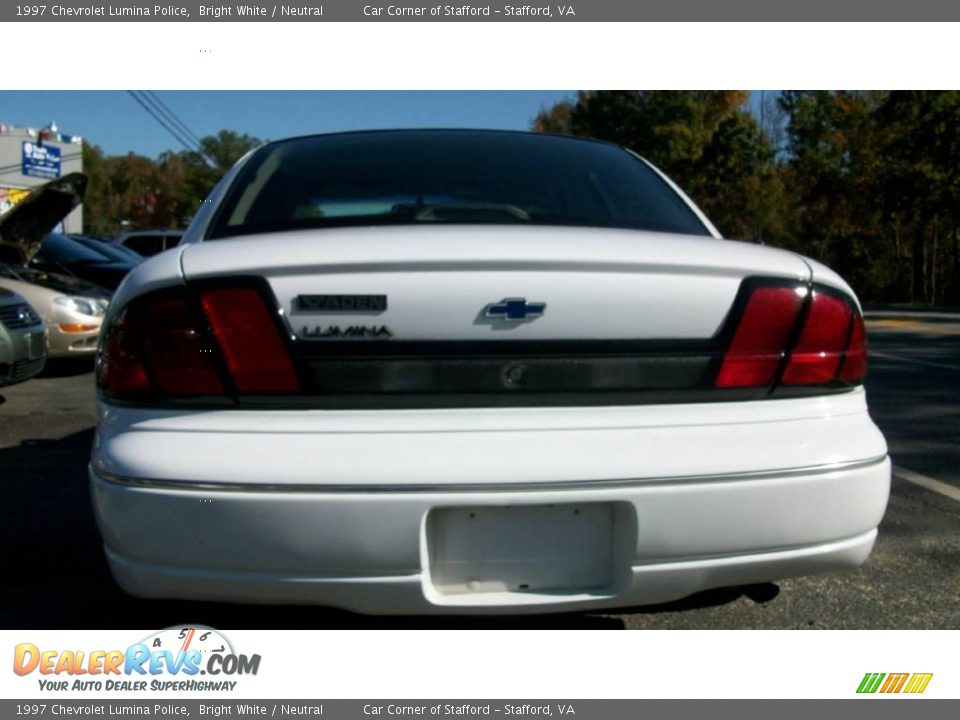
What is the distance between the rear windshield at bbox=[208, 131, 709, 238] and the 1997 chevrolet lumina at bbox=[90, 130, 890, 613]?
511mm

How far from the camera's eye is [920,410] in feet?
22.5

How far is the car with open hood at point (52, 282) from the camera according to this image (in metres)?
8.59

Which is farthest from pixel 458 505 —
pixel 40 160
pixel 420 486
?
pixel 40 160

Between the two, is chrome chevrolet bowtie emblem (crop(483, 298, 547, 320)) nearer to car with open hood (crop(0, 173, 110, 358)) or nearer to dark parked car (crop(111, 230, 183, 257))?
car with open hood (crop(0, 173, 110, 358))

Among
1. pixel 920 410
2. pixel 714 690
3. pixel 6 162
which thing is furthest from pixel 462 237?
pixel 6 162

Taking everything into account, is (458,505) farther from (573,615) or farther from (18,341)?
(18,341)

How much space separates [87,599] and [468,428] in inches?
69.5

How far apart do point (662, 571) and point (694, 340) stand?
1.70ft

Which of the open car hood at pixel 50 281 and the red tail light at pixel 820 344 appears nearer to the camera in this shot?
the red tail light at pixel 820 344

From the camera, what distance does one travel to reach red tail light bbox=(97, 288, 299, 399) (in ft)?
6.70

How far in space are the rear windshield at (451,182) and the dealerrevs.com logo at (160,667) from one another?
43.1 inches

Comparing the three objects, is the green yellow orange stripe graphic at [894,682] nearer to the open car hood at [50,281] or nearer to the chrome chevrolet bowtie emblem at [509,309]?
the chrome chevrolet bowtie emblem at [509,309]

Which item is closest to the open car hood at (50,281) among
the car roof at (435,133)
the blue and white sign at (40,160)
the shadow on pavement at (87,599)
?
the shadow on pavement at (87,599)

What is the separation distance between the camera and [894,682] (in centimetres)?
250
